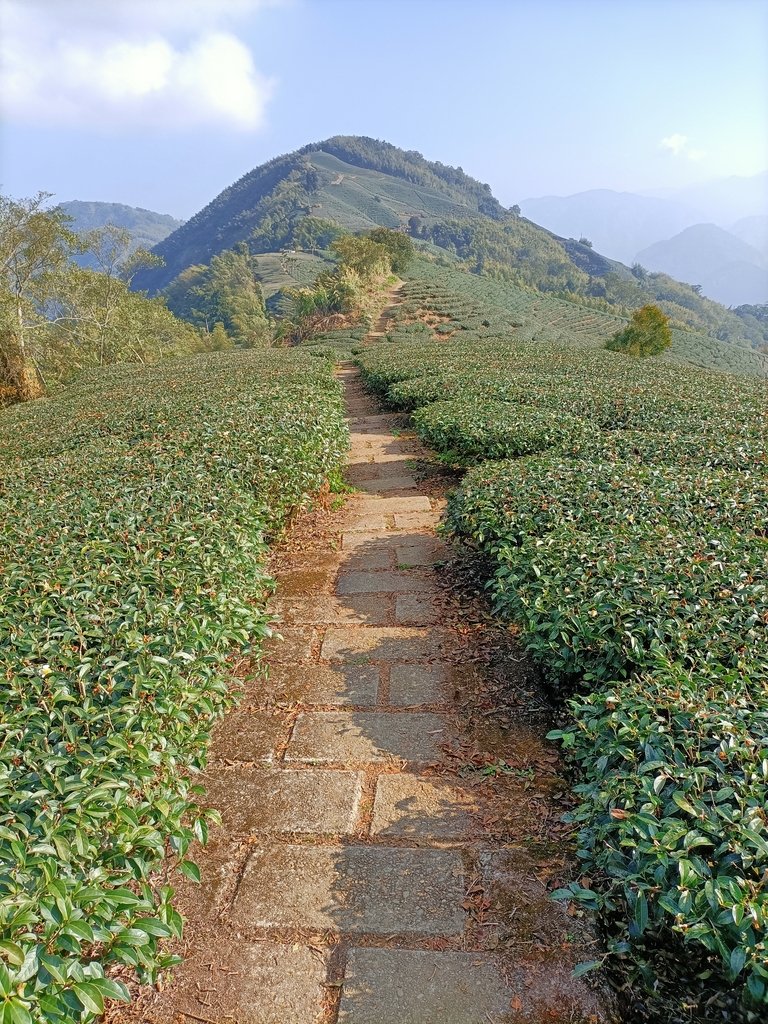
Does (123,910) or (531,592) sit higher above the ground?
(531,592)

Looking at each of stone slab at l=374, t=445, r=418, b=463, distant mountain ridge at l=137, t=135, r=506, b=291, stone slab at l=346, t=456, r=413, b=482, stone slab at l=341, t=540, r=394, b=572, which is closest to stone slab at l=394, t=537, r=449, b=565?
stone slab at l=341, t=540, r=394, b=572

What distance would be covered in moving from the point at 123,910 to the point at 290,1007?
2.57 ft

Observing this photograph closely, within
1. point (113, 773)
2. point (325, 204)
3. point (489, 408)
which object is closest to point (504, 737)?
point (113, 773)

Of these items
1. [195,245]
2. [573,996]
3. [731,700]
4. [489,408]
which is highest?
[195,245]

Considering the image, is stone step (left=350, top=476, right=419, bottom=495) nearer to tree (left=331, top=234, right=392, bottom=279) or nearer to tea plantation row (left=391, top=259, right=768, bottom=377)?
tea plantation row (left=391, top=259, right=768, bottom=377)

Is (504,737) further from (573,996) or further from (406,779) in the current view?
(573,996)

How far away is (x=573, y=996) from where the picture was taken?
2020 mm

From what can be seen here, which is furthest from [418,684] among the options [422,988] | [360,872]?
[422,988]

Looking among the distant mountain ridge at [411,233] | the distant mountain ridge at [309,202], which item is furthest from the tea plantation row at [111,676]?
the distant mountain ridge at [309,202]

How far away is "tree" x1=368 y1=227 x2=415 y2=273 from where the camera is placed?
182 ft

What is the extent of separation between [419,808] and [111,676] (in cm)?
161

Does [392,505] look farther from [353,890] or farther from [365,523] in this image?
[353,890]

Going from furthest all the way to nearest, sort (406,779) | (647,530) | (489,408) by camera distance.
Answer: (489,408) < (647,530) < (406,779)

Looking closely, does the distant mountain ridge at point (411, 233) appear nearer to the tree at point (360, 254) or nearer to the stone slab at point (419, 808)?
the tree at point (360, 254)
